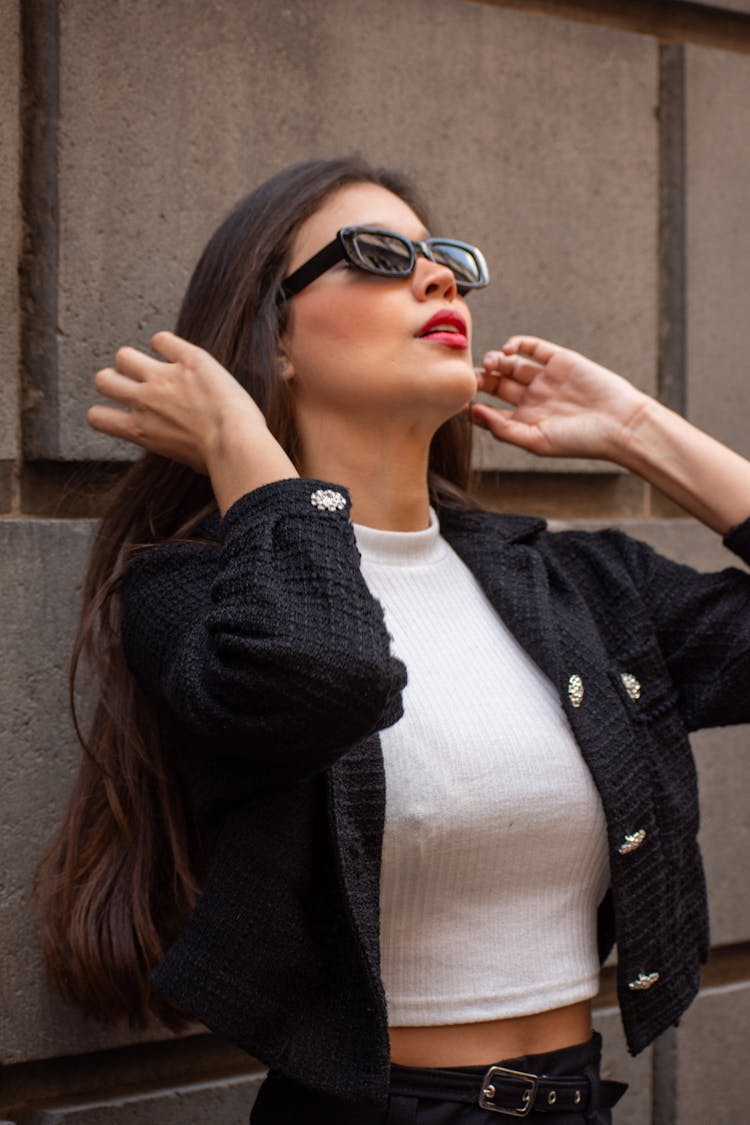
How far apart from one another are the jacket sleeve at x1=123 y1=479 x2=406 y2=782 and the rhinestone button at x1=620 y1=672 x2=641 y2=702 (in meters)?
0.53

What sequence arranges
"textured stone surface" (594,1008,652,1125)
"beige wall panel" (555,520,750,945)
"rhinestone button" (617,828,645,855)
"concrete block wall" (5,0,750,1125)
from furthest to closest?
"beige wall panel" (555,520,750,945) < "textured stone surface" (594,1008,652,1125) < "concrete block wall" (5,0,750,1125) < "rhinestone button" (617,828,645,855)

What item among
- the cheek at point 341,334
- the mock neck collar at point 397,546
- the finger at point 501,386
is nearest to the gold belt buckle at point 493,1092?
the mock neck collar at point 397,546

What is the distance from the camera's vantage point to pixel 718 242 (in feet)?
10.9

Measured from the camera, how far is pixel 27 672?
2.46 metres

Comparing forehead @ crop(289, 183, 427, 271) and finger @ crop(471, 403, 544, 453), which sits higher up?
forehead @ crop(289, 183, 427, 271)

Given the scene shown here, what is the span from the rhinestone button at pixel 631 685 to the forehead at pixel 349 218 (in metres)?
0.84

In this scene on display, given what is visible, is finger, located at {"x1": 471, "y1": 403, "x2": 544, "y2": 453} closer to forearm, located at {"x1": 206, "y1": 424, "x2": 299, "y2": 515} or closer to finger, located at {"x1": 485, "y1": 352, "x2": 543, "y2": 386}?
finger, located at {"x1": 485, "y1": 352, "x2": 543, "y2": 386}

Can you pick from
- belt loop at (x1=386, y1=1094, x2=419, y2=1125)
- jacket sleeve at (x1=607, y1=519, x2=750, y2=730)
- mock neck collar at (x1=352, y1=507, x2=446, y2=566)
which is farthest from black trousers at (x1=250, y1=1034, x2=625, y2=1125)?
mock neck collar at (x1=352, y1=507, x2=446, y2=566)

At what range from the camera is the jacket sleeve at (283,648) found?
1660 millimetres

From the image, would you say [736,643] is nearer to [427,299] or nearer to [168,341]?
[427,299]

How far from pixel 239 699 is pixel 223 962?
0.40 meters

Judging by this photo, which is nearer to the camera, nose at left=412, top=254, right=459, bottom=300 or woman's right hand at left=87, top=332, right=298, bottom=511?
woman's right hand at left=87, top=332, right=298, bottom=511

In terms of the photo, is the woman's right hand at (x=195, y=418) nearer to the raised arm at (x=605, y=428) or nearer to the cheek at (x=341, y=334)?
the cheek at (x=341, y=334)

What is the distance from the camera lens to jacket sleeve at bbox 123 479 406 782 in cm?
166
